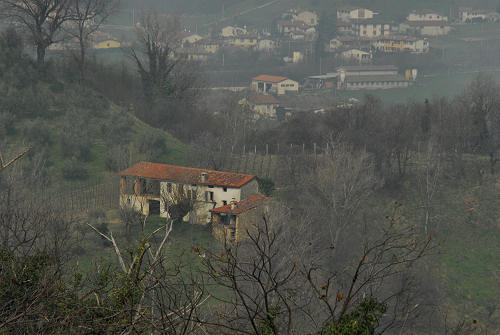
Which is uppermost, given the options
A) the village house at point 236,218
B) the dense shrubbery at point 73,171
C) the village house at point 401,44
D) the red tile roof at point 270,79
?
the village house at point 401,44

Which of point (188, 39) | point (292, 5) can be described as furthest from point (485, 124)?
point (292, 5)

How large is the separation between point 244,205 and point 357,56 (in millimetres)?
91233

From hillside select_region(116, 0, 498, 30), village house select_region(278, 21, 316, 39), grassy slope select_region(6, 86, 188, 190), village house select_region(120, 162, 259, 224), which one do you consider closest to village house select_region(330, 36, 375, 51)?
village house select_region(278, 21, 316, 39)

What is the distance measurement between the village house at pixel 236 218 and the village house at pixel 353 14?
117189mm

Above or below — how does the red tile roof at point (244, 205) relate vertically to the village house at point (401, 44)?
below

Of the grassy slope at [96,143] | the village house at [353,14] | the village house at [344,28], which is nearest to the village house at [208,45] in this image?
the village house at [344,28]

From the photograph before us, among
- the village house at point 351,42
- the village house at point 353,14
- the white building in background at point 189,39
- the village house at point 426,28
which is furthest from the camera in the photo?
the village house at point 353,14

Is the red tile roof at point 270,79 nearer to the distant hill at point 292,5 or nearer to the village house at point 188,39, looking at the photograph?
the village house at point 188,39

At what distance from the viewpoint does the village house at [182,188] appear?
28297mm

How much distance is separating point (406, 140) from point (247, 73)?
72184 mm

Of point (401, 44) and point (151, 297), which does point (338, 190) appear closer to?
point (151, 297)

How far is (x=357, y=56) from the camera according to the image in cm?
11481

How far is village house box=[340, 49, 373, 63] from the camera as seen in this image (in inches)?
4488

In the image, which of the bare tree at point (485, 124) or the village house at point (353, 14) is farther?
the village house at point (353, 14)
